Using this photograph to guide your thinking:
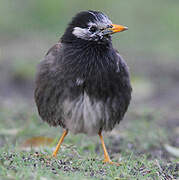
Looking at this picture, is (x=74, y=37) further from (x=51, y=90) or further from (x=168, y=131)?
(x=168, y=131)

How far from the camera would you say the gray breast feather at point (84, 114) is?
17.5 feet

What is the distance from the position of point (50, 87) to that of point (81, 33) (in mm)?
652

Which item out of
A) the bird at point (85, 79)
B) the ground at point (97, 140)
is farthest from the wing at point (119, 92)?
the ground at point (97, 140)

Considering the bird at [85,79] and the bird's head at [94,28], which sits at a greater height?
the bird's head at [94,28]

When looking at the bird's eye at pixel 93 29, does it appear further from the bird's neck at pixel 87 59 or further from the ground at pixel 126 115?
the ground at pixel 126 115

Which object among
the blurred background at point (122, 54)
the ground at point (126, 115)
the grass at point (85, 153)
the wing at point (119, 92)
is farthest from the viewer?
the blurred background at point (122, 54)

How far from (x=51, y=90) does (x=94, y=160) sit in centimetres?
84

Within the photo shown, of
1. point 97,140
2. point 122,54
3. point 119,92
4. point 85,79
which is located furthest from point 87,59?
point 122,54

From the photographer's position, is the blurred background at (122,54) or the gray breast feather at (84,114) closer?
the gray breast feather at (84,114)

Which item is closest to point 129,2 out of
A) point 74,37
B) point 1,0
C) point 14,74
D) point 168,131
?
point 1,0

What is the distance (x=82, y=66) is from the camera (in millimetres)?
5383

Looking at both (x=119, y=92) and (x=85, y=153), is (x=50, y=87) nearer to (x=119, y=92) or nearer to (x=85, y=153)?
(x=119, y=92)

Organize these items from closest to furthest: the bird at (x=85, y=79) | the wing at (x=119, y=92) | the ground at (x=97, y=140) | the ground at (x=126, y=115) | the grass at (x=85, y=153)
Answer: the grass at (x=85, y=153), the ground at (x=97, y=140), the ground at (x=126, y=115), the bird at (x=85, y=79), the wing at (x=119, y=92)

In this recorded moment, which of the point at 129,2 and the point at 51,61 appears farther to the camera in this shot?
the point at 129,2
